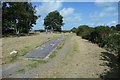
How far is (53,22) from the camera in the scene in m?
111

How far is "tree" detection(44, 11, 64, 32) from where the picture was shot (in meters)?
111

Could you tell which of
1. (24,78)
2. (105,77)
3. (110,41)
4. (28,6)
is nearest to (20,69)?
(24,78)

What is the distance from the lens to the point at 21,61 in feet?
46.3

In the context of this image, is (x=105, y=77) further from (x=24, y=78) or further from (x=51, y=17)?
(x=51, y=17)

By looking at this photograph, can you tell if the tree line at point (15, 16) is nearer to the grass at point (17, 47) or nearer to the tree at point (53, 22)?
the grass at point (17, 47)

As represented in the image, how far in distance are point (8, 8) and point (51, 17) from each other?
207 ft

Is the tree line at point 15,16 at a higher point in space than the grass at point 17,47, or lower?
higher

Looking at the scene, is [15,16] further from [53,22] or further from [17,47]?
[53,22]

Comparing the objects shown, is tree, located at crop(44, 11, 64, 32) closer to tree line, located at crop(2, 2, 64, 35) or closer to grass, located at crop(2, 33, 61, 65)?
tree line, located at crop(2, 2, 64, 35)

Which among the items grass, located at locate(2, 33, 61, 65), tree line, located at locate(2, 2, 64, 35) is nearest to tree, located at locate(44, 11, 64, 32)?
tree line, located at locate(2, 2, 64, 35)

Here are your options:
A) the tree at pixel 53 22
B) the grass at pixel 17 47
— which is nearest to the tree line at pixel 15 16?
the grass at pixel 17 47

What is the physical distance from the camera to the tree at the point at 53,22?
364 ft

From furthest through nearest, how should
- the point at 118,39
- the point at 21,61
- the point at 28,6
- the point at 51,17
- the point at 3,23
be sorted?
the point at 51,17 < the point at 28,6 < the point at 3,23 < the point at 118,39 < the point at 21,61

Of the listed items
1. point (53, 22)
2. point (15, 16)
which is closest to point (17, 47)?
point (15, 16)
